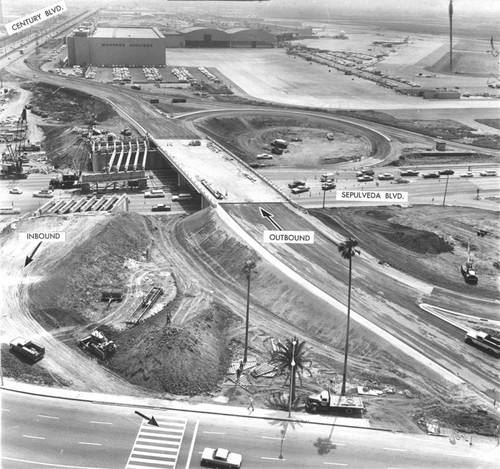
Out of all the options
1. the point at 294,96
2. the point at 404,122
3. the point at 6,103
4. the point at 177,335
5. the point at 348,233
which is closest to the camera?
the point at 177,335

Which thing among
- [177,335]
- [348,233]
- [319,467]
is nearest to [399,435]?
[319,467]

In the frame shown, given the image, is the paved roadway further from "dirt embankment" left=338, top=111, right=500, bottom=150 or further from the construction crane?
"dirt embankment" left=338, top=111, right=500, bottom=150

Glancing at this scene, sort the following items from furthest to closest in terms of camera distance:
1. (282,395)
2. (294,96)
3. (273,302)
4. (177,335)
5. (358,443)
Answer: (294,96), (273,302), (177,335), (282,395), (358,443)

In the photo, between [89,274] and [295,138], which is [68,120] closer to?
[295,138]

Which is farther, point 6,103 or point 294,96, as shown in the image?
point 294,96

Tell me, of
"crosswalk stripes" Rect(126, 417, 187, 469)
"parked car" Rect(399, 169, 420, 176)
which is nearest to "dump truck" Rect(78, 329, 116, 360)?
"crosswalk stripes" Rect(126, 417, 187, 469)

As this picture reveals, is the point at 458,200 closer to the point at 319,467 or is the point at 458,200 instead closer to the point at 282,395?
the point at 282,395

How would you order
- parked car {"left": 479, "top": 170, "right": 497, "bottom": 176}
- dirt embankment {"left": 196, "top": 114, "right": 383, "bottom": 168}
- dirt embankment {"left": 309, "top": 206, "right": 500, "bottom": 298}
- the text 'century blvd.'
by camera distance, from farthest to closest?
dirt embankment {"left": 196, "top": 114, "right": 383, "bottom": 168}, parked car {"left": 479, "top": 170, "right": 497, "bottom": 176}, dirt embankment {"left": 309, "top": 206, "right": 500, "bottom": 298}, the text 'century blvd.'

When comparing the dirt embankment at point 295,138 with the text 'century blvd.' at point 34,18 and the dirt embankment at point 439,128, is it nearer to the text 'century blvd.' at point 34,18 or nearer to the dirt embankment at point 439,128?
the dirt embankment at point 439,128

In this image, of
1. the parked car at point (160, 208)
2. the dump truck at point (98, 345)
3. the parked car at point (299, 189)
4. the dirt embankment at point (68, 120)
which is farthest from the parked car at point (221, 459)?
the dirt embankment at point (68, 120)
